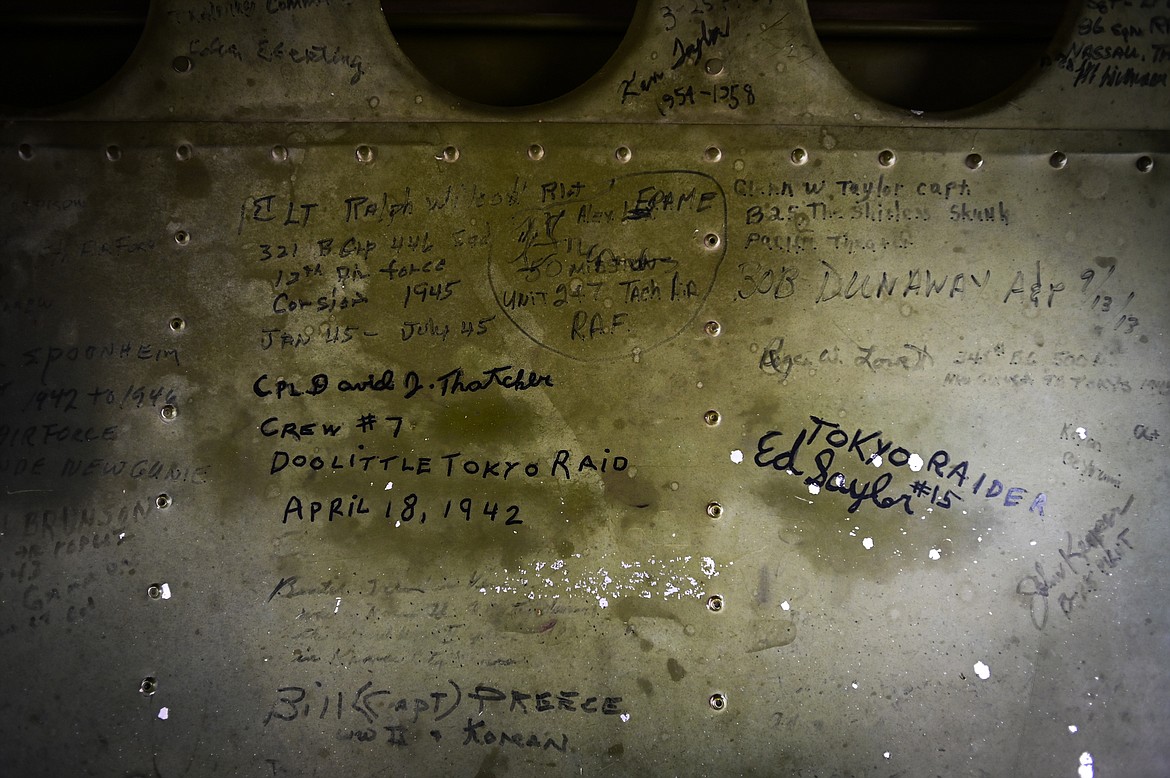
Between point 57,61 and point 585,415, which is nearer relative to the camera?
point 585,415

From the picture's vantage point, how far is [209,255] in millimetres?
1785

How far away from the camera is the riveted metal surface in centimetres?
172

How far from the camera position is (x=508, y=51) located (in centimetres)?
207

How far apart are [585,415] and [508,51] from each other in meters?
1.15

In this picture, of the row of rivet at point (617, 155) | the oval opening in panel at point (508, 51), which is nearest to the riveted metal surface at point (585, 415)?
the row of rivet at point (617, 155)

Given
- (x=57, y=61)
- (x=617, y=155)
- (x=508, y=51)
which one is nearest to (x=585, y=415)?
(x=617, y=155)

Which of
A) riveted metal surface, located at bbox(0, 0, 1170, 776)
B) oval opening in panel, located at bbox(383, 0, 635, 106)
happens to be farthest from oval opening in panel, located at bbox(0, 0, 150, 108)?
oval opening in panel, located at bbox(383, 0, 635, 106)

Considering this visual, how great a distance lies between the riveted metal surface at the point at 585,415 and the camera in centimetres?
172

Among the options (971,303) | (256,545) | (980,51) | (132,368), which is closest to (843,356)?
(971,303)

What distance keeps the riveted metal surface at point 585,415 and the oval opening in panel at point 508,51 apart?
1.01 feet

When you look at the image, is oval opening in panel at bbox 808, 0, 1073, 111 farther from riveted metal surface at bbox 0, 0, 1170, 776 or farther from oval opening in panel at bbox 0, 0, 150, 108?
oval opening in panel at bbox 0, 0, 150, 108

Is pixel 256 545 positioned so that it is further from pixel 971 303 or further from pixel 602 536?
pixel 971 303

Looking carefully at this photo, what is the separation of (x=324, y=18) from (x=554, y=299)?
94 cm

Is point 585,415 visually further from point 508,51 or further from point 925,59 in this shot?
point 925,59
